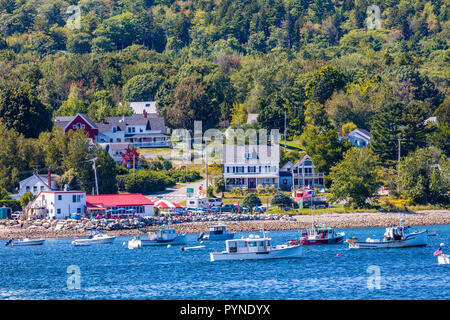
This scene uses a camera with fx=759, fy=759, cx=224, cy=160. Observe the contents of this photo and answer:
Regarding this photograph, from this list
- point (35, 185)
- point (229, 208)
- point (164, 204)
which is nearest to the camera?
point (164, 204)

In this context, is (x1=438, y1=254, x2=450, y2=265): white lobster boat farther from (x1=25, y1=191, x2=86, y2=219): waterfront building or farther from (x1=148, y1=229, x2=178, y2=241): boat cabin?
(x1=25, y1=191, x2=86, y2=219): waterfront building

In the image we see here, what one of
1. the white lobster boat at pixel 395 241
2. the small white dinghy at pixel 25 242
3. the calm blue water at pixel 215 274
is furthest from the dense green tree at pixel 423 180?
the small white dinghy at pixel 25 242

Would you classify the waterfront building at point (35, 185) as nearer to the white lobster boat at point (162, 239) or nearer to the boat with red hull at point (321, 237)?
the white lobster boat at point (162, 239)

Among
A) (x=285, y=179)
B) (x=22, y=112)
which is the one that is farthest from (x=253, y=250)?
(x=22, y=112)

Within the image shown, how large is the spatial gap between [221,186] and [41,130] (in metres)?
30.2

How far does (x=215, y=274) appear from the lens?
157 feet

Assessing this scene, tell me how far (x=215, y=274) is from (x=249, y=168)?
43.0 meters

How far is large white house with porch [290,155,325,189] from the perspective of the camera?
88875 mm

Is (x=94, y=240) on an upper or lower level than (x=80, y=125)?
lower

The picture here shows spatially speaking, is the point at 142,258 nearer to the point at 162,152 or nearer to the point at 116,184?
the point at 116,184

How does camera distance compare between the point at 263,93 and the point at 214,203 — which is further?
the point at 263,93

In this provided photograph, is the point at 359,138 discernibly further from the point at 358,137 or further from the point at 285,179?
the point at 285,179
